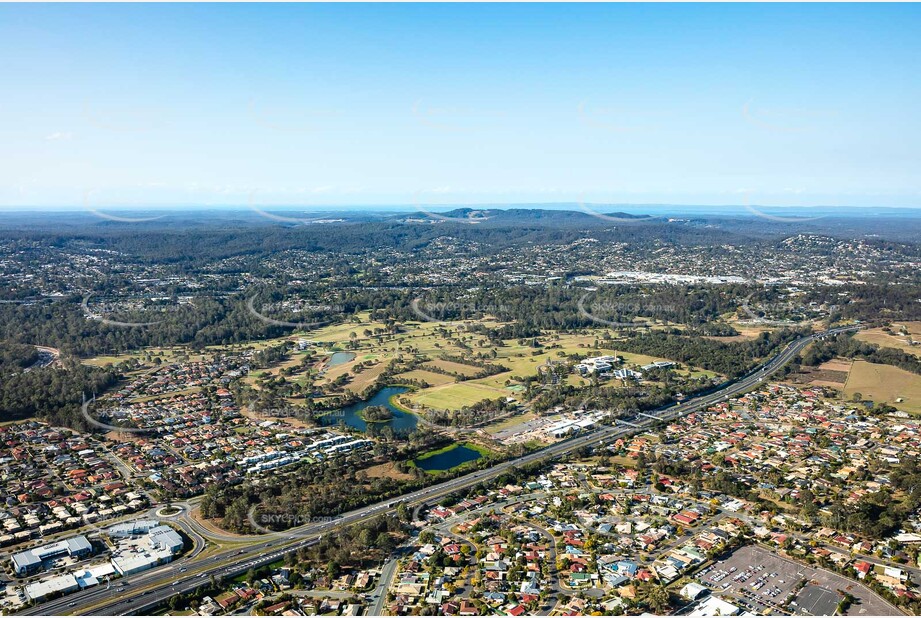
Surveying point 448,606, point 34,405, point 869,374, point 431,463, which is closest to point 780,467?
point 431,463

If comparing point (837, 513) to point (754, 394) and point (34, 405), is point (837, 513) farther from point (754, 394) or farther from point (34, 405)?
point (34, 405)

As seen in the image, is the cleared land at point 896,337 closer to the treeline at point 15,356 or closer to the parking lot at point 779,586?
the parking lot at point 779,586

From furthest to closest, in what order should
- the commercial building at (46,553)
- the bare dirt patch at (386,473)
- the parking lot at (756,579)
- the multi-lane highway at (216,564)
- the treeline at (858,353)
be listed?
the treeline at (858,353)
the bare dirt patch at (386,473)
the commercial building at (46,553)
the multi-lane highway at (216,564)
the parking lot at (756,579)

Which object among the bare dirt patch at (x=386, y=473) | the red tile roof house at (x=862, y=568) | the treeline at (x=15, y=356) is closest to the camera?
the red tile roof house at (x=862, y=568)

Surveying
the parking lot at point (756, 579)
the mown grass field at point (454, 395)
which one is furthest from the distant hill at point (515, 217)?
the parking lot at point (756, 579)

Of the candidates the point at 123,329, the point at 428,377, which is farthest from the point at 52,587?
the point at 123,329

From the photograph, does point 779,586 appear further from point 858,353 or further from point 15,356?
point 15,356
